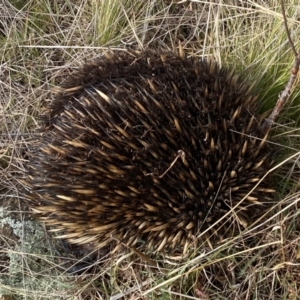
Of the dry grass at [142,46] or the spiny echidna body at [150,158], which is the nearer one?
the spiny echidna body at [150,158]

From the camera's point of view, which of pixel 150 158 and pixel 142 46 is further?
pixel 142 46

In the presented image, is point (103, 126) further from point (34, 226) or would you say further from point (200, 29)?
point (200, 29)

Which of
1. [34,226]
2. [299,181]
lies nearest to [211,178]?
[299,181]

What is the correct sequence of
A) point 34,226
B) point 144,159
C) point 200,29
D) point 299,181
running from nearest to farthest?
point 144,159, point 299,181, point 34,226, point 200,29

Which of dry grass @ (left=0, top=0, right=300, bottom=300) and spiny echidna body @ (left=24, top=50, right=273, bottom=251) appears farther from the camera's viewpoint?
dry grass @ (left=0, top=0, right=300, bottom=300)
